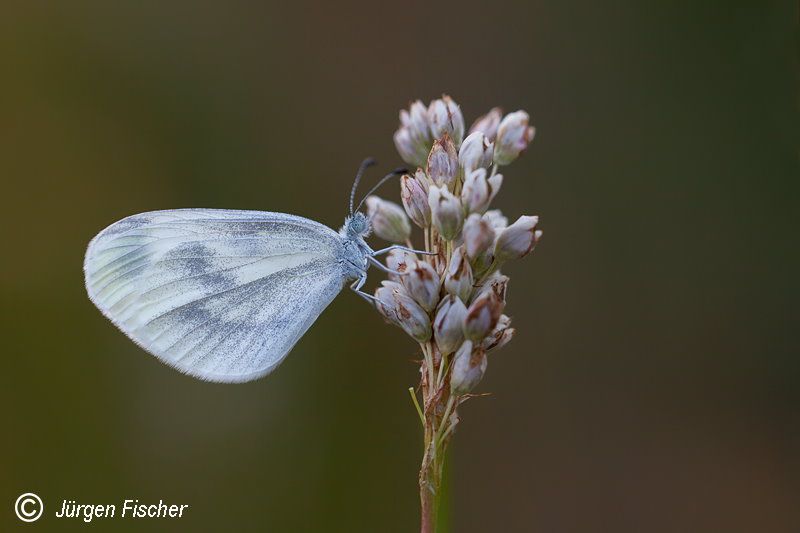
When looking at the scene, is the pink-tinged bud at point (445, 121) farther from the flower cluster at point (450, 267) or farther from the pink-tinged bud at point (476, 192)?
the pink-tinged bud at point (476, 192)

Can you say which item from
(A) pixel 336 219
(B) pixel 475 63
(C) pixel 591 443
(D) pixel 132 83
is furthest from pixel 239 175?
(C) pixel 591 443

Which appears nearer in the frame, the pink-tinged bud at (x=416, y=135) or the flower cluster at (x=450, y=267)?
the flower cluster at (x=450, y=267)

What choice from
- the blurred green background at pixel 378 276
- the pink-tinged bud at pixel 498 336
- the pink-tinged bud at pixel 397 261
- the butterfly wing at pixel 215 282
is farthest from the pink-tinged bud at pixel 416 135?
the blurred green background at pixel 378 276

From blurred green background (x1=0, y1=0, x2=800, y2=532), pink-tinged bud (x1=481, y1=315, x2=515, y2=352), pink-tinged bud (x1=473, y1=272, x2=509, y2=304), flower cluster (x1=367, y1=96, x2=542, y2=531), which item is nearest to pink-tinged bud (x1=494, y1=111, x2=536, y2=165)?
flower cluster (x1=367, y1=96, x2=542, y2=531)

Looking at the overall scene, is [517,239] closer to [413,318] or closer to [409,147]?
[413,318]

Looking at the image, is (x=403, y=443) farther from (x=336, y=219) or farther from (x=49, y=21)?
(x=49, y=21)

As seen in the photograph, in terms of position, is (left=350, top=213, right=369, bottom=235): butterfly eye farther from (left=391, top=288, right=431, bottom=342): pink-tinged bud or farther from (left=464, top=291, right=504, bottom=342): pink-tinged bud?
(left=464, top=291, right=504, bottom=342): pink-tinged bud
